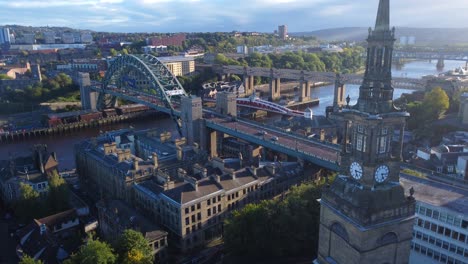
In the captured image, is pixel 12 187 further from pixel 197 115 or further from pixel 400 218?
pixel 400 218

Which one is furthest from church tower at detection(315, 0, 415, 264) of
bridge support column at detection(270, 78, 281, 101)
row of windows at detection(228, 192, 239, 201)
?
bridge support column at detection(270, 78, 281, 101)

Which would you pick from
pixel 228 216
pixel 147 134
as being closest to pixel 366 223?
pixel 228 216

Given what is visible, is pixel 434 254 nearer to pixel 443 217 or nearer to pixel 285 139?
pixel 443 217

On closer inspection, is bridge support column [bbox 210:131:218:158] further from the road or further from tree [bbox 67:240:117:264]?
tree [bbox 67:240:117:264]

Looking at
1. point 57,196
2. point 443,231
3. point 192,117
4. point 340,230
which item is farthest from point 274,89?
point 340,230

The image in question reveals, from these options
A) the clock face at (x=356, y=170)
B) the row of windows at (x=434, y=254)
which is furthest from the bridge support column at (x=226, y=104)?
the clock face at (x=356, y=170)

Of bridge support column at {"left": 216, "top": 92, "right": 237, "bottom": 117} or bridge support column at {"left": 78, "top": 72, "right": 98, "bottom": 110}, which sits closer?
bridge support column at {"left": 216, "top": 92, "right": 237, "bottom": 117}

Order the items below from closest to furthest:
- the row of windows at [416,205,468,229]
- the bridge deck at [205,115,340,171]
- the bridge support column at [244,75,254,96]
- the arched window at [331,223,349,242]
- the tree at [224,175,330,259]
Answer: the arched window at [331,223,349,242] → the row of windows at [416,205,468,229] → the tree at [224,175,330,259] → the bridge deck at [205,115,340,171] → the bridge support column at [244,75,254,96]
